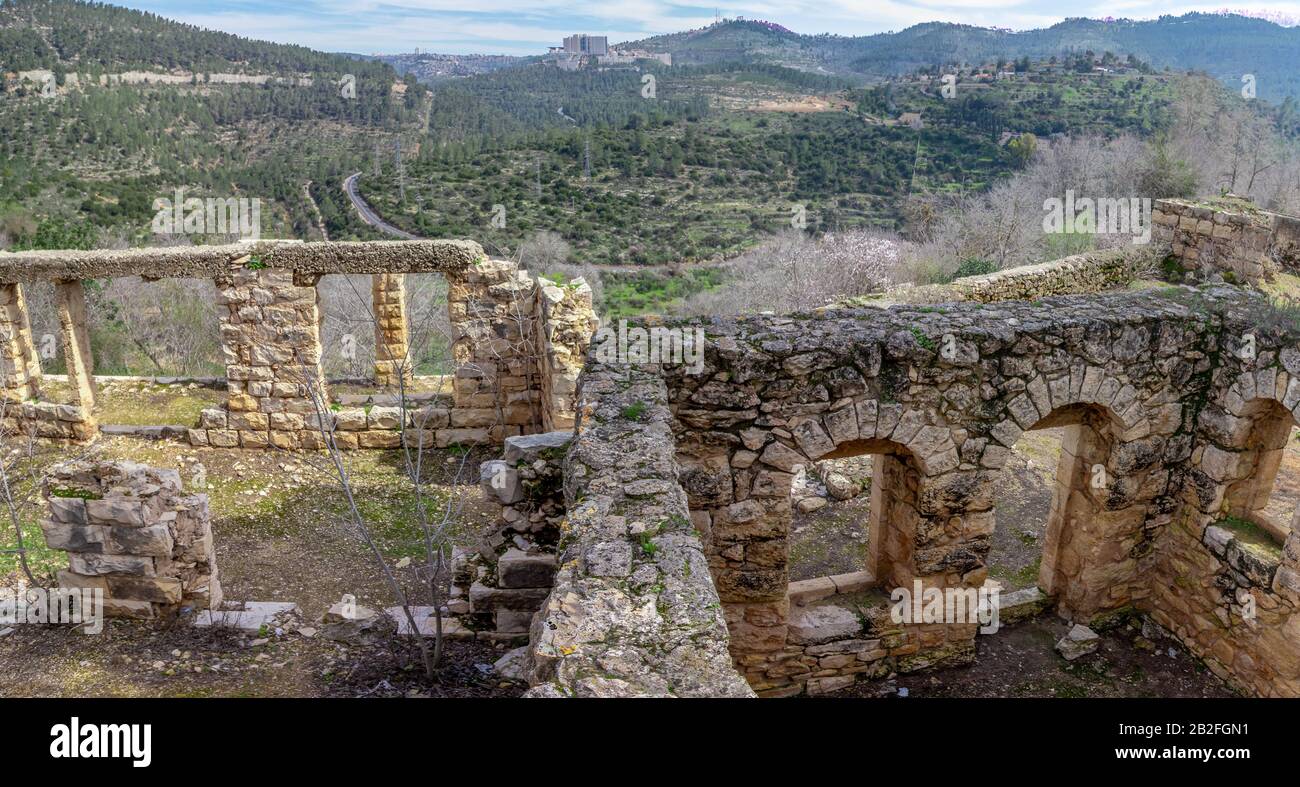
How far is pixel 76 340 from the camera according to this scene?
11430 mm

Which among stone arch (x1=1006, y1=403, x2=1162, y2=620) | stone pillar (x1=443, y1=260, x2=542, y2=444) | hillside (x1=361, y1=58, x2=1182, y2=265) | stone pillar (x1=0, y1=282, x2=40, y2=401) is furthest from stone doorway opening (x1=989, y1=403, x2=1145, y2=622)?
hillside (x1=361, y1=58, x2=1182, y2=265)

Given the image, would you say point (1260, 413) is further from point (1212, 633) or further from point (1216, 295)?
point (1212, 633)

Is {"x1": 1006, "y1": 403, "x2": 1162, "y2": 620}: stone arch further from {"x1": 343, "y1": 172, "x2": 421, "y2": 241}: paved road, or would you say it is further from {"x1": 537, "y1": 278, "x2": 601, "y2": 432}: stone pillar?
{"x1": 343, "y1": 172, "x2": 421, "y2": 241}: paved road

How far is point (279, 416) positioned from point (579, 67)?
150ft

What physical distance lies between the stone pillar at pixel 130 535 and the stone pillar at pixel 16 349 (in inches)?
240

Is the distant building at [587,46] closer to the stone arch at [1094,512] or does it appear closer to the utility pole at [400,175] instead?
the utility pole at [400,175]

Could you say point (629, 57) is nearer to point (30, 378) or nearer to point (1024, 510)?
point (30, 378)

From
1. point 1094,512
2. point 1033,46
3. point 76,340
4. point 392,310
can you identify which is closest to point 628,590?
point 1094,512

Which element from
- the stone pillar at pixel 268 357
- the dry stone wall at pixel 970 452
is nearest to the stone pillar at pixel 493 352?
the stone pillar at pixel 268 357

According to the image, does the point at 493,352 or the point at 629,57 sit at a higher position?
the point at 629,57

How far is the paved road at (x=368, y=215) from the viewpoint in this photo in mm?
24266

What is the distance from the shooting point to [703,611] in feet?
11.7

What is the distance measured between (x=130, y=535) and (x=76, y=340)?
19.4 feet

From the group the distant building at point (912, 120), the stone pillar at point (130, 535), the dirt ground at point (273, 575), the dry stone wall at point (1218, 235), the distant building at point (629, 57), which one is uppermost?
the distant building at point (629, 57)
